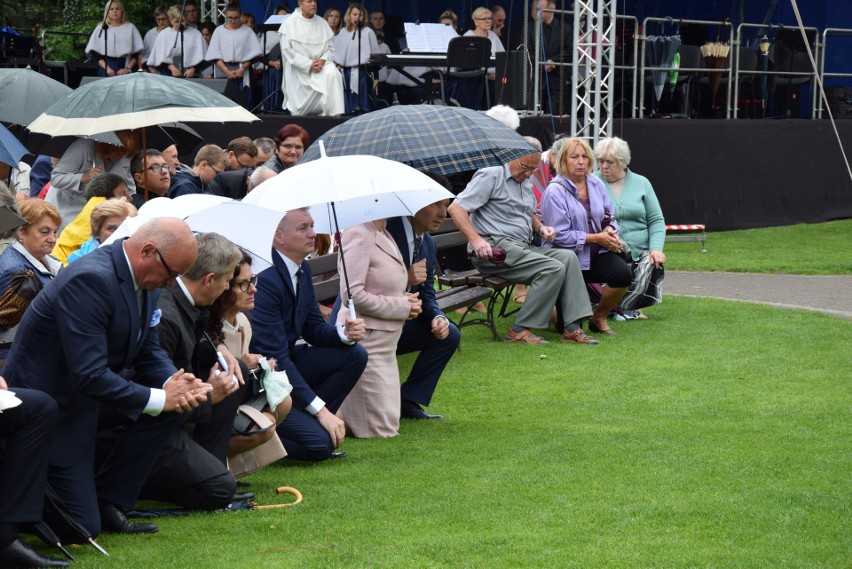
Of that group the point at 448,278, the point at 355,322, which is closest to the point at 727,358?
the point at 448,278

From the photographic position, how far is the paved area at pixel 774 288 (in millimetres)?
12648

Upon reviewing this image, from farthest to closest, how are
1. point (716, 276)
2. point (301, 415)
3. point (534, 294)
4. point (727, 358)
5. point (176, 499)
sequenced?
point (716, 276) → point (534, 294) → point (727, 358) → point (301, 415) → point (176, 499)

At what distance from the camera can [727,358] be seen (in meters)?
9.84

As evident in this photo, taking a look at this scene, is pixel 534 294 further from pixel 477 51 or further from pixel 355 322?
pixel 477 51

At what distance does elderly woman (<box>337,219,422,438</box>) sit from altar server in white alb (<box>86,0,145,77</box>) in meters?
13.8

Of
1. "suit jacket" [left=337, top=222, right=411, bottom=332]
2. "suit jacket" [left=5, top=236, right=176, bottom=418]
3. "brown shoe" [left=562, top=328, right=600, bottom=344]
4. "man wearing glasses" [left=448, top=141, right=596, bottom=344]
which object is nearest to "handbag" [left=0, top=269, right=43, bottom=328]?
"suit jacket" [left=5, top=236, right=176, bottom=418]

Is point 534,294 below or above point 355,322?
below

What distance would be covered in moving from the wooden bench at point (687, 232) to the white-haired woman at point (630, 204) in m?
5.42

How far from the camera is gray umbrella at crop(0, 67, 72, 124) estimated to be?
10.9 metres

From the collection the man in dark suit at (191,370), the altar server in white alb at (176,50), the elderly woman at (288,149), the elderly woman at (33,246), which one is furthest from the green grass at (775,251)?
the man in dark suit at (191,370)

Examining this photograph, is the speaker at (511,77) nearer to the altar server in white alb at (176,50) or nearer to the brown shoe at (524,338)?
the altar server in white alb at (176,50)

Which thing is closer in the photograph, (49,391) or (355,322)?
(49,391)

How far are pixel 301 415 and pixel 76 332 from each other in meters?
2.04

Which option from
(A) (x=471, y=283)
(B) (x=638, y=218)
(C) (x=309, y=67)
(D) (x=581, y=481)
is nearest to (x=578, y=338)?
(A) (x=471, y=283)
